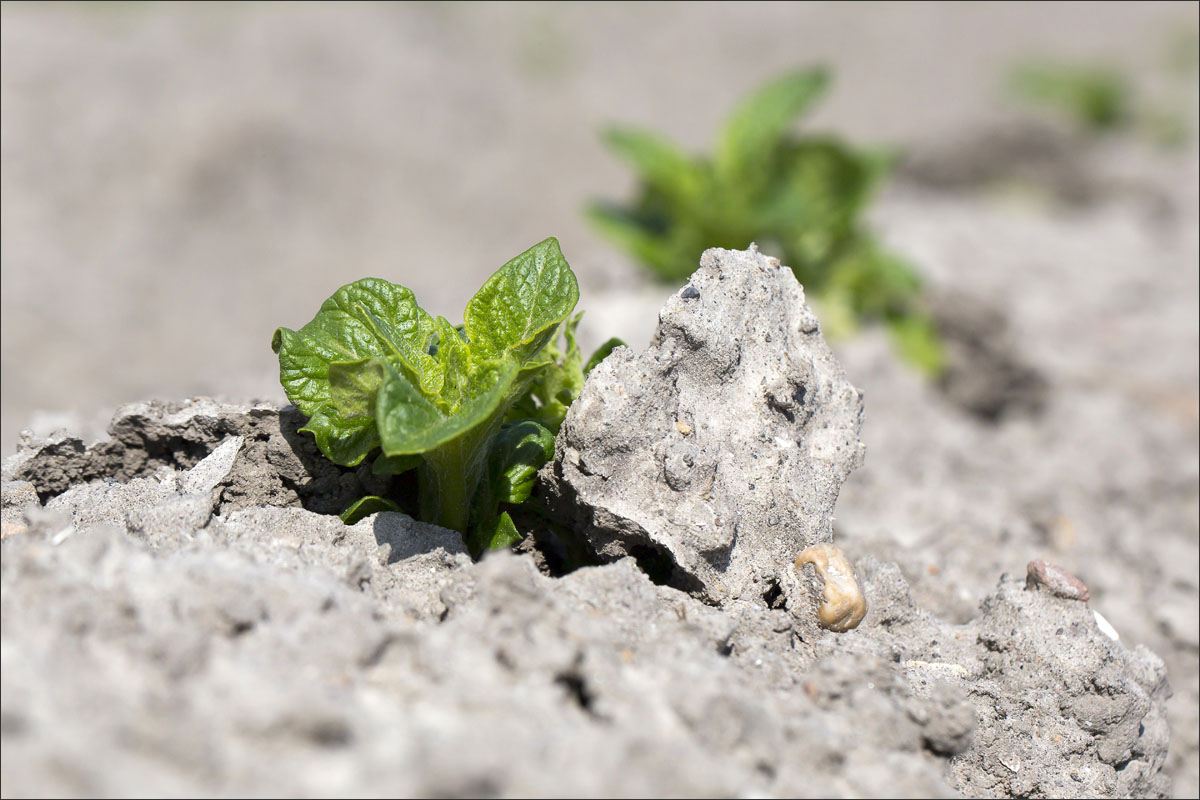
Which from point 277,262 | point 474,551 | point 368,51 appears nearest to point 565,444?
point 474,551

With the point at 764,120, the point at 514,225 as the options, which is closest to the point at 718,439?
the point at 764,120

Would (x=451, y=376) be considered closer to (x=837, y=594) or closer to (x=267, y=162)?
(x=837, y=594)

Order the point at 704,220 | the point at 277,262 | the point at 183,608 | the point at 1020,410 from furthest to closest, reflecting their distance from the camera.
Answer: the point at 277,262
the point at 704,220
the point at 1020,410
the point at 183,608

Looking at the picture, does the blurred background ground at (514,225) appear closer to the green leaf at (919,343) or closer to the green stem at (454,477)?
the green leaf at (919,343)

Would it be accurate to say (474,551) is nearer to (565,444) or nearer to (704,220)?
(565,444)

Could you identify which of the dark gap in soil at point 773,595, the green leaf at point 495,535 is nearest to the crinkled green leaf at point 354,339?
the green leaf at point 495,535

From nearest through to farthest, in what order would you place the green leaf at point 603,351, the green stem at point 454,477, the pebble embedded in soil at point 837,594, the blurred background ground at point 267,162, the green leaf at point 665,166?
the green stem at point 454,477, the pebble embedded in soil at point 837,594, the green leaf at point 603,351, the green leaf at point 665,166, the blurred background ground at point 267,162

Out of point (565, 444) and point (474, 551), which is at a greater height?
point (565, 444)
